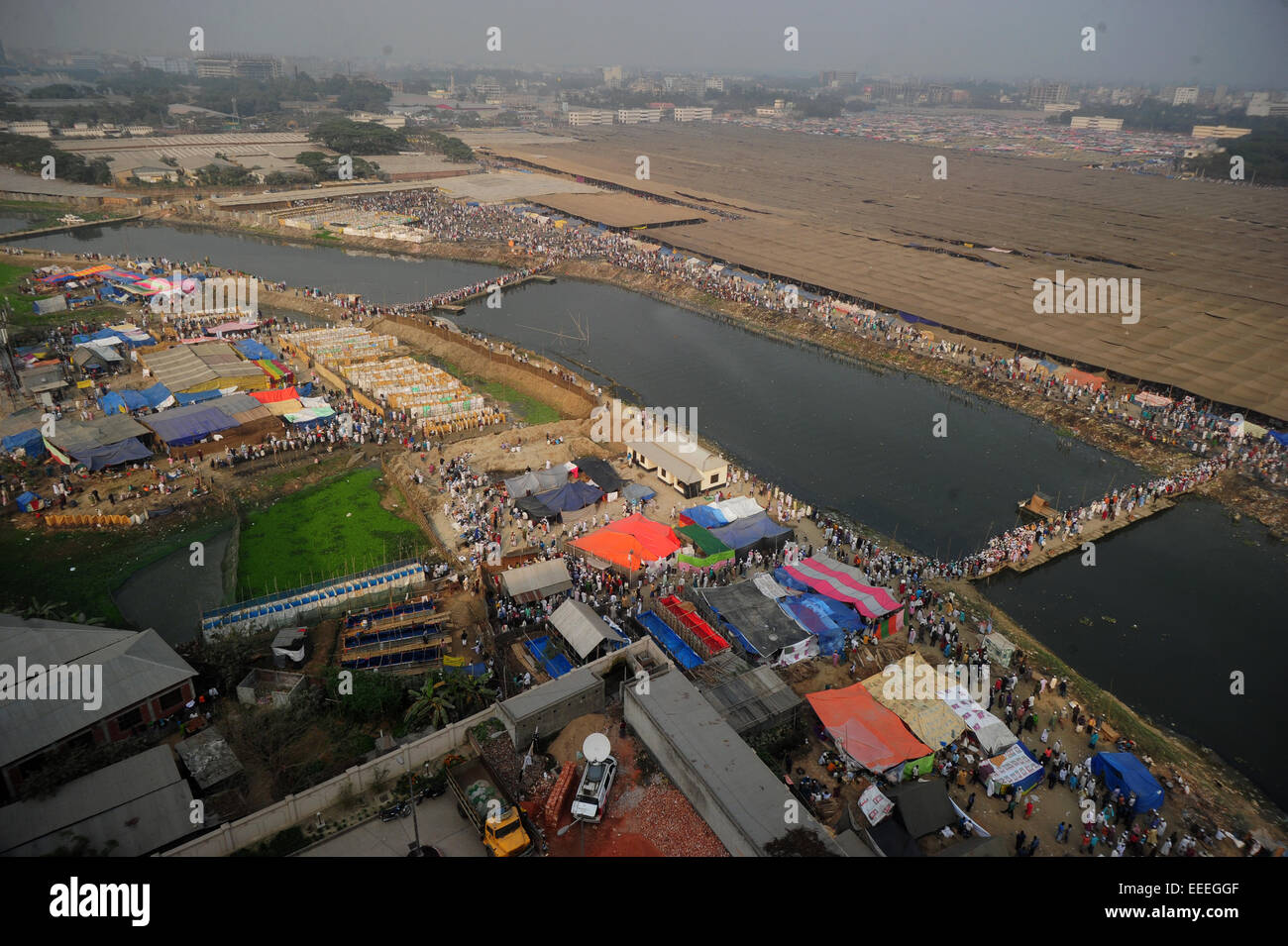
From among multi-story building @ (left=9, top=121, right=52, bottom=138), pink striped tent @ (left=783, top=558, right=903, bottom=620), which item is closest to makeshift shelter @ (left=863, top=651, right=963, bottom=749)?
pink striped tent @ (left=783, top=558, right=903, bottom=620)

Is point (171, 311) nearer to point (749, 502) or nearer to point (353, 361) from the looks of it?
point (353, 361)

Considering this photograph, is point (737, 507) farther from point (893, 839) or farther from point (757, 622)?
point (893, 839)

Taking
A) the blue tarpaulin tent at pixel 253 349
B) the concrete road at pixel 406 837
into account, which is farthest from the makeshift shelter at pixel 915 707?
the blue tarpaulin tent at pixel 253 349

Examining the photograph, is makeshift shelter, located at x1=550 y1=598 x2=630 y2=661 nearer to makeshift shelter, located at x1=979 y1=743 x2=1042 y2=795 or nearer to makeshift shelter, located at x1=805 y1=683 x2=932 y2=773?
makeshift shelter, located at x1=805 y1=683 x2=932 y2=773

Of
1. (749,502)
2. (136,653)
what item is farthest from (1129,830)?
(136,653)
